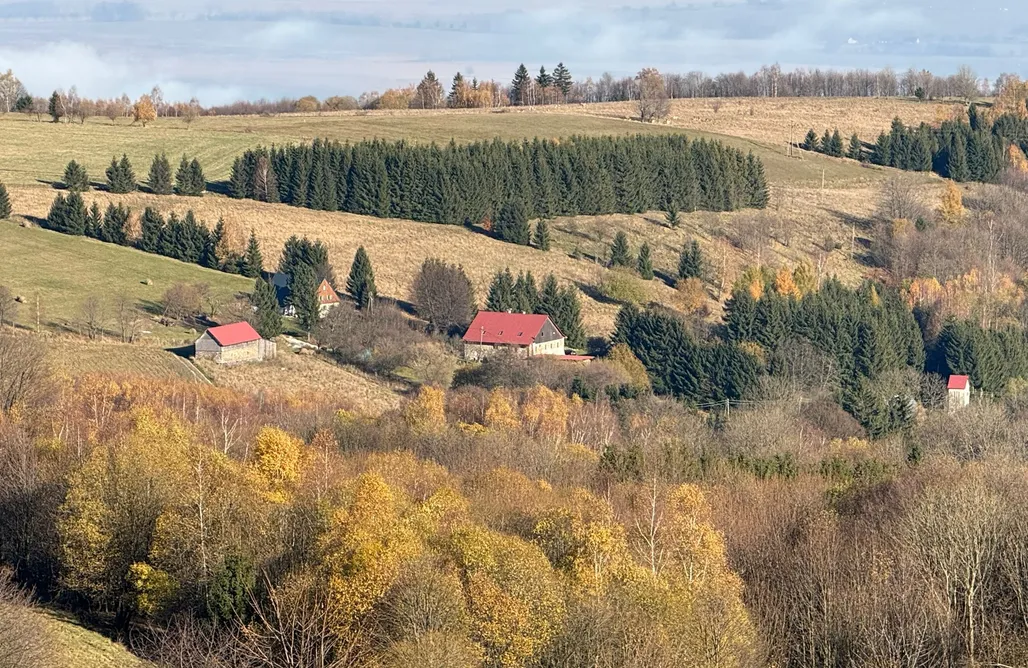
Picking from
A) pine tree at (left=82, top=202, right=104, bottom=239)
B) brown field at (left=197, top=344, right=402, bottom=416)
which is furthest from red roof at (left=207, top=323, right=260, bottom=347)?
pine tree at (left=82, top=202, right=104, bottom=239)

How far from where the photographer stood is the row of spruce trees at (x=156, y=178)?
119438 mm

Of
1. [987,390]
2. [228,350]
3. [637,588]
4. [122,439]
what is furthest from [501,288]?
[637,588]

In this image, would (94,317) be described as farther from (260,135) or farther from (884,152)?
(884,152)

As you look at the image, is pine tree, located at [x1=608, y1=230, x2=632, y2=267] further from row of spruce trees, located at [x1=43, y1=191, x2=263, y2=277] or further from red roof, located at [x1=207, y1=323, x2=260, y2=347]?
red roof, located at [x1=207, y1=323, x2=260, y2=347]

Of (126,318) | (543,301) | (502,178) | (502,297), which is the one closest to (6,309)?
(126,318)

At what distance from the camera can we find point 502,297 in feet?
346

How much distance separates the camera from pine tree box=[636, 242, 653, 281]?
387 ft

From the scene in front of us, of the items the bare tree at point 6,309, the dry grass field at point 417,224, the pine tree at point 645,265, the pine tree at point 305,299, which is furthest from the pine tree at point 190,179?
the pine tree at point 645,265

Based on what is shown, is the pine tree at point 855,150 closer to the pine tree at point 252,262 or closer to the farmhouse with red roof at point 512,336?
the farmhouse with red roof at point 512,336

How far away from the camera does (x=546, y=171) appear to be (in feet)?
443

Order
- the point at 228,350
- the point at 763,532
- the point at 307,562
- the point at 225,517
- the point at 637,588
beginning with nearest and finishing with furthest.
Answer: the point at 637,588, the point at 307,562, the point at 225,517, the point at 763,532, the point at 228,350

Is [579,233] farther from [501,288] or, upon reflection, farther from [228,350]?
[228,350]

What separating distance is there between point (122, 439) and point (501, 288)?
57.4 metres

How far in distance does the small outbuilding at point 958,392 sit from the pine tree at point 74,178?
70.6 metres
